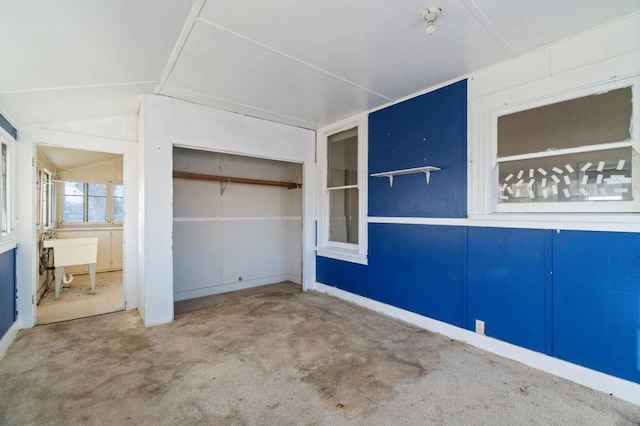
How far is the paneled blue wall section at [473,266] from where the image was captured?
2.10 metres

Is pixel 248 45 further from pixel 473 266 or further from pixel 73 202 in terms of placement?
pixel 73 202

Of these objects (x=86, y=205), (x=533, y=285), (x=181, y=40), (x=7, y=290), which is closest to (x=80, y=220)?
(x=86, y=205)

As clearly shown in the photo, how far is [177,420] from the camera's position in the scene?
176 cm

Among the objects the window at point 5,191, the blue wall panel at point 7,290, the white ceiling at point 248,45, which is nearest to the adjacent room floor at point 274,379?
the blue wall panel at point 7,290

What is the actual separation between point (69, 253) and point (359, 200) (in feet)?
13.9

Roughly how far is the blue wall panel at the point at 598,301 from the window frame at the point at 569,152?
0.21 meters

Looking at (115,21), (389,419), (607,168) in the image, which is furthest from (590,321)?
(115,21)

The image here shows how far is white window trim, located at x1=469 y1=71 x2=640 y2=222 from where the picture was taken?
207 cm

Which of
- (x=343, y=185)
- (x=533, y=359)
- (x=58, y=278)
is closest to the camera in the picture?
(x=533, y=359)

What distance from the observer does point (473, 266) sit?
2.83 metres

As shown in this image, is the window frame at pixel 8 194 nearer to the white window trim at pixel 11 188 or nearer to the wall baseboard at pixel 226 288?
the white window trim at pixel 11 188

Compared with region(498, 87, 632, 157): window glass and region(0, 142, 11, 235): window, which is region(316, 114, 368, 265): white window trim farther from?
region(0, 142, 11, 235): window

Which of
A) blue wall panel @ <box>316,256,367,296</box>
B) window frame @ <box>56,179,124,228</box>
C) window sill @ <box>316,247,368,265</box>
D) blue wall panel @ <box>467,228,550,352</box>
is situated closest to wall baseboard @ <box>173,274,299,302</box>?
blue wall panel @ <box>316,256,367,296</box>

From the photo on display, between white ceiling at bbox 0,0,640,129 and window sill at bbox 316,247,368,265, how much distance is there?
209 centimetres
